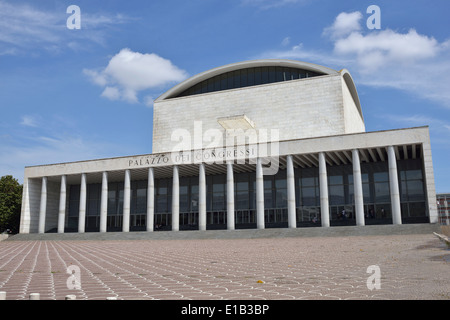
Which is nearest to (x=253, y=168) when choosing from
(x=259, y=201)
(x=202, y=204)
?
(x=259, y=201)

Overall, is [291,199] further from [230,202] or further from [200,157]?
[200,157]

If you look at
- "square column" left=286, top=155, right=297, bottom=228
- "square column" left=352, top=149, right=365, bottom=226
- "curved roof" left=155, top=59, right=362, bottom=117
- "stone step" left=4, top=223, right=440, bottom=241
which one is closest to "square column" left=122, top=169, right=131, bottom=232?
"stone step" left=4, top=223, right=440, bottom=241

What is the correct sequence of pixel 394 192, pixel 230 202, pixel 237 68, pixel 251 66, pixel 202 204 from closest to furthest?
pixel 394 192 → pixel 230 202 → pixel 202 204 → pixel 251 66 → pixel 237 68

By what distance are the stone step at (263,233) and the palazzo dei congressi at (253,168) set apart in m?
2.48

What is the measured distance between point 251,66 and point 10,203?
126 feet

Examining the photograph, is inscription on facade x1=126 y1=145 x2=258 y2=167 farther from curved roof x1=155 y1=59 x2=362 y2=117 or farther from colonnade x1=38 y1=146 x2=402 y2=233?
curved roof x1=155 y1=59 x2=362 y2=117

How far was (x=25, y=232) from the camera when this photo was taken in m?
48.9

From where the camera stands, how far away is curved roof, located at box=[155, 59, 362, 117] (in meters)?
47.4

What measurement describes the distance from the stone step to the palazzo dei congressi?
2.48 meters

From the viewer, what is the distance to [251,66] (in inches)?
2009

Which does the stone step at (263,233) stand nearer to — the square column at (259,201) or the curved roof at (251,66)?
the square column at (259,201)
